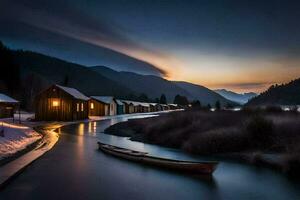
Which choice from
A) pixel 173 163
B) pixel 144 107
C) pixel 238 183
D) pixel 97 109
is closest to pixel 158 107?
pixel 144 107

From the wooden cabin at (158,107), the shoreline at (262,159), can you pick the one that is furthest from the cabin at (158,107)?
the shoreline at (262,159)

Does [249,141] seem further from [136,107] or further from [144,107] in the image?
[144,107]

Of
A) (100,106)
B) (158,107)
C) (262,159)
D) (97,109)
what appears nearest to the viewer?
(262,159)

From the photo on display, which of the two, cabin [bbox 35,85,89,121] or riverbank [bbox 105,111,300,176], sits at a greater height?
cabin [bbox 35,85,89,121]

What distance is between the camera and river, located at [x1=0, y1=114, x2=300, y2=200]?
15008 mm

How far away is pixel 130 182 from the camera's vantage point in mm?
17406

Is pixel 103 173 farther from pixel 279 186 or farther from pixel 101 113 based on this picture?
pixel 101 113

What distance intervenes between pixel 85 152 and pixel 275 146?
13531mm

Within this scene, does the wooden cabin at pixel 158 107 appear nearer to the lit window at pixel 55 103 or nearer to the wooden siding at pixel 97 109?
the wooden siding at pixel 97 109

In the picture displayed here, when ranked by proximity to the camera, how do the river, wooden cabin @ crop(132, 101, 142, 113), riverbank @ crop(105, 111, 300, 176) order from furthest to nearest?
wooden cabin @ crop(132, 101, 142, 113) → riverbank @ crop(105, 111, 300, 176) → the river

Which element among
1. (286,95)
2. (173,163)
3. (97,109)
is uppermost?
(286,95)

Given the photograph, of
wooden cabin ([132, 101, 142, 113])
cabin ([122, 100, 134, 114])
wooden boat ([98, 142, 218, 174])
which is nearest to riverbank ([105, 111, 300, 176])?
wooden boat ([98, 142, 218, 174])

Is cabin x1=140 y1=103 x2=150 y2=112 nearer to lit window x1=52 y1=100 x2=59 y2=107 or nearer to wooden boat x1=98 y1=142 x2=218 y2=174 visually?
lit window x1=52 y1=100 x2=59 y2=107

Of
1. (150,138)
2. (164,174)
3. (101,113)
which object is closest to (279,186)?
(164,174)
